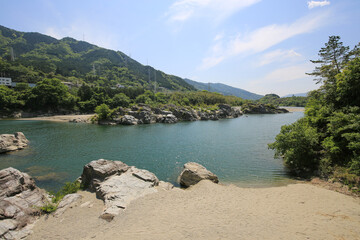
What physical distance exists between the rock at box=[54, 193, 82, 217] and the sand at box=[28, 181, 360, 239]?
20.0 inches

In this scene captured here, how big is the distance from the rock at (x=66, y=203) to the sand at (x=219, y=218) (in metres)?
0.51

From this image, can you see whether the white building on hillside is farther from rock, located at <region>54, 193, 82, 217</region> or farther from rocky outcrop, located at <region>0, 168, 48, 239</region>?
rock, located at <region>54, 193, 82, 217</region>

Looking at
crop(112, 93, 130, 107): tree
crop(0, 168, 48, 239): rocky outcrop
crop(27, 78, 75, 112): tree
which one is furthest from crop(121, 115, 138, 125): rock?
crop(0, 168, 48, 239): rocky outcrop

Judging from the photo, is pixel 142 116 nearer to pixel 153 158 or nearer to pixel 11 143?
pixel 11 143

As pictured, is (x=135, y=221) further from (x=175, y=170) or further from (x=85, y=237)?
(x=175, y=170)

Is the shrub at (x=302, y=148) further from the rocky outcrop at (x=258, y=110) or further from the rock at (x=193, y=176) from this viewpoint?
the rocky outcrop at (x=258, y=110)

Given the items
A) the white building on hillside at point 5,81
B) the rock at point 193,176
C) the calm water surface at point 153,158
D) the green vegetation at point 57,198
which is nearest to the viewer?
the green vegetation at point 57,198

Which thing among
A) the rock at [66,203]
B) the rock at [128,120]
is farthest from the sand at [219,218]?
the rock at [128,120]

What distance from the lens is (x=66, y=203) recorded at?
41.1 ft

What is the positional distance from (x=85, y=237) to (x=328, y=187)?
18.8 metres

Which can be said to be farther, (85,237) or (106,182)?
(106,182)

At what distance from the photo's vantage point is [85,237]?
8719 mm

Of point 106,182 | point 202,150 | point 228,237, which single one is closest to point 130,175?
point 106,182

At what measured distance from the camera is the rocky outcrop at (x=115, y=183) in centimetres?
1182
